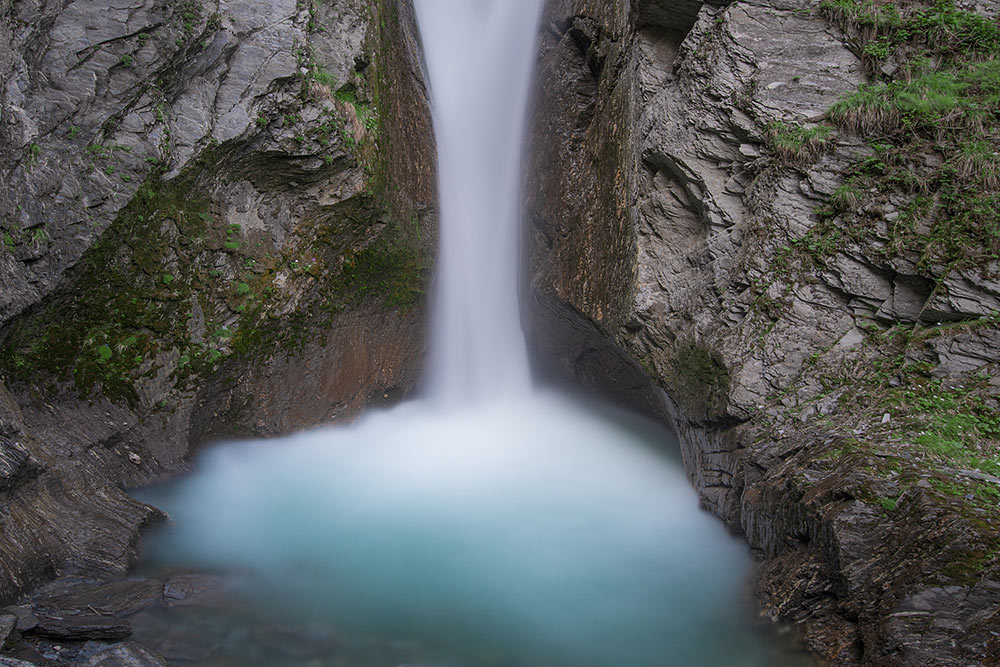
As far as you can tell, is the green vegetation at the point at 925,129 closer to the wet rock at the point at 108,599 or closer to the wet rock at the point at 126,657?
the wet rock at the point at 126,657

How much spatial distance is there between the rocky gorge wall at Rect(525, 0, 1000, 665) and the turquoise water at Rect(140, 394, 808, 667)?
2.00 feet

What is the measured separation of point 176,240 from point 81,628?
13.1ft

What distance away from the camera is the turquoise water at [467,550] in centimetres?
441

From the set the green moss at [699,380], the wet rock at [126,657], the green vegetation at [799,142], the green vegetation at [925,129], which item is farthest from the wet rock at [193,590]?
the green vegetation at [799,142]

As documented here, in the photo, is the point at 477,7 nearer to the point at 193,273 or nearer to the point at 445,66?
the point at 445,66

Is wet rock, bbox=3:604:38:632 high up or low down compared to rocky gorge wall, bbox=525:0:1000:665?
down

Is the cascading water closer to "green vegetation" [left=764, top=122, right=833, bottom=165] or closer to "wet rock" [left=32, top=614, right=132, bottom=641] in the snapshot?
"wet rock" [left=32, top=614, right=132, bottom=641]

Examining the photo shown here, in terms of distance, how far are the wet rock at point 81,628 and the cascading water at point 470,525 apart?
0.17m

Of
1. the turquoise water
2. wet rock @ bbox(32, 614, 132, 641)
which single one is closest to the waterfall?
the turquoise water

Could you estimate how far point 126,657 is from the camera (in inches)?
148

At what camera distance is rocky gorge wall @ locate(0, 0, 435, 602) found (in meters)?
5.53

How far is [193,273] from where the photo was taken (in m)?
6.80

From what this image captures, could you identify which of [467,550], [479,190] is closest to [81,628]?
[467,550]

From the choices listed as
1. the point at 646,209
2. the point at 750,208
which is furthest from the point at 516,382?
the point at 750,208
